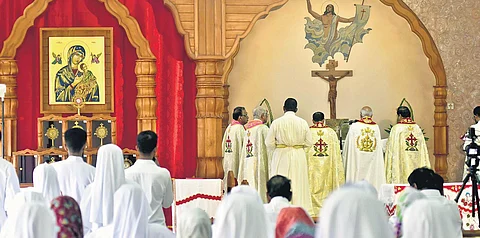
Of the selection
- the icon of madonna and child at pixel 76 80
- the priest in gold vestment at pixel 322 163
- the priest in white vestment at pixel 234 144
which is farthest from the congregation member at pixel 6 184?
the priest in gold vestment at pixel 322 163

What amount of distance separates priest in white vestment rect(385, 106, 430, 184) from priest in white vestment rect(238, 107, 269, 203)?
2.04 metres

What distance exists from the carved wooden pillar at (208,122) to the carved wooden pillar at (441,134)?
4.08 m

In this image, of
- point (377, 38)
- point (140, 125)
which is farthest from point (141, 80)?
point (377, 38)

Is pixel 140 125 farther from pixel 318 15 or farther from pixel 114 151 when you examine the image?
pixel 114 151

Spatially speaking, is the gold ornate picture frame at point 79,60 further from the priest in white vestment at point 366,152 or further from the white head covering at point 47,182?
the white head covering at point 47,182

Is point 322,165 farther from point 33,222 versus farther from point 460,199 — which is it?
point 33,222

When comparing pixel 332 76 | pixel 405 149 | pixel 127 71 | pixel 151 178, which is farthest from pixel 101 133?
pixel 151 178

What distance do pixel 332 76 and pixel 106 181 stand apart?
1000 cm

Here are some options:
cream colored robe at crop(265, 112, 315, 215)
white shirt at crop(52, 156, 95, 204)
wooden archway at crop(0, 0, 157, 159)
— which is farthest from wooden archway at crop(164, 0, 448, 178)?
white shirt at crop(52, 156, 95, 204)

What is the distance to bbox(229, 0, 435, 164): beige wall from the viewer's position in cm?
1752

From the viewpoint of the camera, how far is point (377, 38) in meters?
17.6

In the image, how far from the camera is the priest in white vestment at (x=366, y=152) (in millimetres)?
14758

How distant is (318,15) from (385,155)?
11.0 ft

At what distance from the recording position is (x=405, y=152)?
14852 millimetres
